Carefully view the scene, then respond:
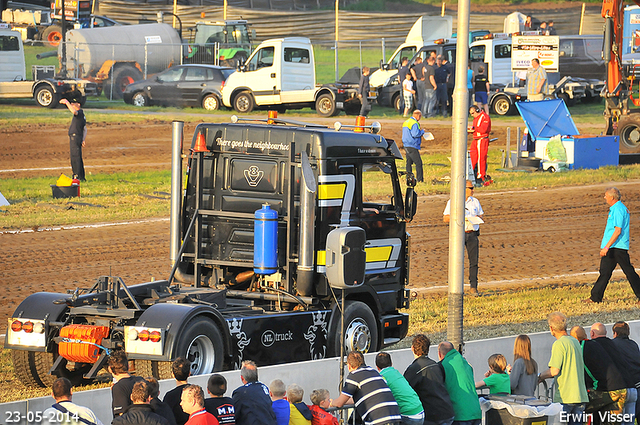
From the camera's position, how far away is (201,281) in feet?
33.8

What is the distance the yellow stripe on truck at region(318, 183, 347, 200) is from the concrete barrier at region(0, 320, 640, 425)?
1.83m

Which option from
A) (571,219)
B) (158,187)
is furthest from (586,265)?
(158,187)

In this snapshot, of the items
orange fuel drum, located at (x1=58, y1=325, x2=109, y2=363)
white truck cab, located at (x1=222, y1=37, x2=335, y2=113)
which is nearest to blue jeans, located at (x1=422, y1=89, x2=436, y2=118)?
white truck cab, located at (x1=222, y1=37, x2=335, y2=113)

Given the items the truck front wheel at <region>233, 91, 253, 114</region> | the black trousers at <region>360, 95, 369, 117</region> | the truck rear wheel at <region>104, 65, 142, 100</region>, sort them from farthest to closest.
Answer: the truck rear wheel at <region>104, 65, 142, 100</region>, the truck front wheel at <region>233, 91, 253, 114</region>, the black trousers at <region>360, 95, 369, 117</region>

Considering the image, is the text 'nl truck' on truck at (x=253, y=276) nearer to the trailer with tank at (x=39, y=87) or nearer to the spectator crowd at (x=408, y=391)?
the spectator crowd at (x=408, y=391)

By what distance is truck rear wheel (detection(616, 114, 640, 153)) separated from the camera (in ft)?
84.7

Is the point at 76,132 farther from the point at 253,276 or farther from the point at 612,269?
the point at 612,269

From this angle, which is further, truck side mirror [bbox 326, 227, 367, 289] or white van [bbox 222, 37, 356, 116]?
white van [bbox 222, 37, 356, 116]

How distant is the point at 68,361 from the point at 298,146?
3.19m

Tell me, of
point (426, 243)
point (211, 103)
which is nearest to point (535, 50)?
point (211, 103)

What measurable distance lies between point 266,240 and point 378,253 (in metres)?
1.44

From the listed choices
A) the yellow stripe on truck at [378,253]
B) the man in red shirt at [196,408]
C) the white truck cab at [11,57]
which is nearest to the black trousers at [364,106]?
the white truck cab at [11,57]

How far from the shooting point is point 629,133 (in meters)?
26.3

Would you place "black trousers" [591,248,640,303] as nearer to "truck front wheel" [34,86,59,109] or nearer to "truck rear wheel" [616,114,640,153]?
"truck rear wheel" [616,114,640,153]
